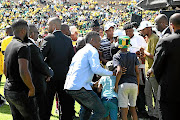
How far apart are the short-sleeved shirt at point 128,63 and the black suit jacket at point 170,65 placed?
1.34 m

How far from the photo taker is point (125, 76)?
5016 millimetres

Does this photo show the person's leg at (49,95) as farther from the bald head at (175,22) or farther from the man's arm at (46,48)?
the bald head at (175,22)

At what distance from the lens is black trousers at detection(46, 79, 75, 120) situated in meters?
5.32

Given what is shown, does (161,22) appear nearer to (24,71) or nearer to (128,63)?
(128,63)

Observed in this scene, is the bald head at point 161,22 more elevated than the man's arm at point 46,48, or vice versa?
the bald head at point 161,22

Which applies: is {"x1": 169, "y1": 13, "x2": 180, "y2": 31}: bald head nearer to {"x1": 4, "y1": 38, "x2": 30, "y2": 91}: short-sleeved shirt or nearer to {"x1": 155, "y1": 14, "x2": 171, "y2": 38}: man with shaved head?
{"x1": 4, "y1": 38, "x2": 30, "y2": 91}: short-sleeved shirt

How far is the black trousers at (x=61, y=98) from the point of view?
209 inches

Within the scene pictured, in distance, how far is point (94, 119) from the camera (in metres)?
4.50

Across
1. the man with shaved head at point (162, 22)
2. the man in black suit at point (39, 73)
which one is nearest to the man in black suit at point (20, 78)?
the man in black suit at point (39, 73)

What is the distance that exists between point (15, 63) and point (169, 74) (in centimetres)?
189

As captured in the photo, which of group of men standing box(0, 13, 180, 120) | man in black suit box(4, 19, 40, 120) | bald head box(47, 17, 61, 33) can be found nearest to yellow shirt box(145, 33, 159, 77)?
group of men standing box(0, 13, 180, 120)

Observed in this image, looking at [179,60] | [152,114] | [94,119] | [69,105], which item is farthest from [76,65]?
[152,114]

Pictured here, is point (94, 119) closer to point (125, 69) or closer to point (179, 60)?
point (125, 69)

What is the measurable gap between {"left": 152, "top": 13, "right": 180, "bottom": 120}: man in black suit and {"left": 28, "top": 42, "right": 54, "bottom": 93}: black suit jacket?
1.79 metres
